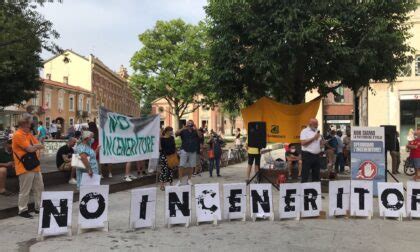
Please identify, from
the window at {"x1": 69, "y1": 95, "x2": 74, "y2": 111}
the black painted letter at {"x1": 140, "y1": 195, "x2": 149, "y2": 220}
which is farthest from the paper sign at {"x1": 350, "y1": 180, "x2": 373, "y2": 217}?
the window at {"x1": 69, "y1": 95, "x2": 74, "y2": 111}

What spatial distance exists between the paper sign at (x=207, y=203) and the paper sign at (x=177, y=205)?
0.67 feet

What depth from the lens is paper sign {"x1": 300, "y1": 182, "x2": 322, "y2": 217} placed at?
338 inches

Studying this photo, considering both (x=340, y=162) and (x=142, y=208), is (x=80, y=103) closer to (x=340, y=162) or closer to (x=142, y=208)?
(x=340, y=162)

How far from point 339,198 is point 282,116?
5.32 meters

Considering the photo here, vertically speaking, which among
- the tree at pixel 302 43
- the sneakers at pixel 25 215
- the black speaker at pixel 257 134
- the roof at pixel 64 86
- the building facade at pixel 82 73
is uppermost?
the building facade at pixel 82 73

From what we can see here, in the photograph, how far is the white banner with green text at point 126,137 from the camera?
35.0ft

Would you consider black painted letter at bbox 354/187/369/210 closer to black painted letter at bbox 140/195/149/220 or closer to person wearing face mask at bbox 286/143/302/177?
black painted letter at bbox 140/195/149/220

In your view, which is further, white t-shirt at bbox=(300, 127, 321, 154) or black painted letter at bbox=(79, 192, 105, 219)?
white t-shirt at bbox=(300, 127, 321, 154)

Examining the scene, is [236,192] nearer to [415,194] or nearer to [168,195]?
[168,195]

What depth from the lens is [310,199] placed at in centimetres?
864

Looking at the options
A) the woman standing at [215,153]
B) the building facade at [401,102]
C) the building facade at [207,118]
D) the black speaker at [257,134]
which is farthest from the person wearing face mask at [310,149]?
the building facade at [207,118]

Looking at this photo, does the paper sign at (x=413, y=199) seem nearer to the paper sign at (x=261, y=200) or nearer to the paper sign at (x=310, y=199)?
the paper sign at (x=310, y=199)

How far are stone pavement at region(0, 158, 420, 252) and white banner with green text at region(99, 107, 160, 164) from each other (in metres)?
2.43

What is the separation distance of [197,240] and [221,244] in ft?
1.37
